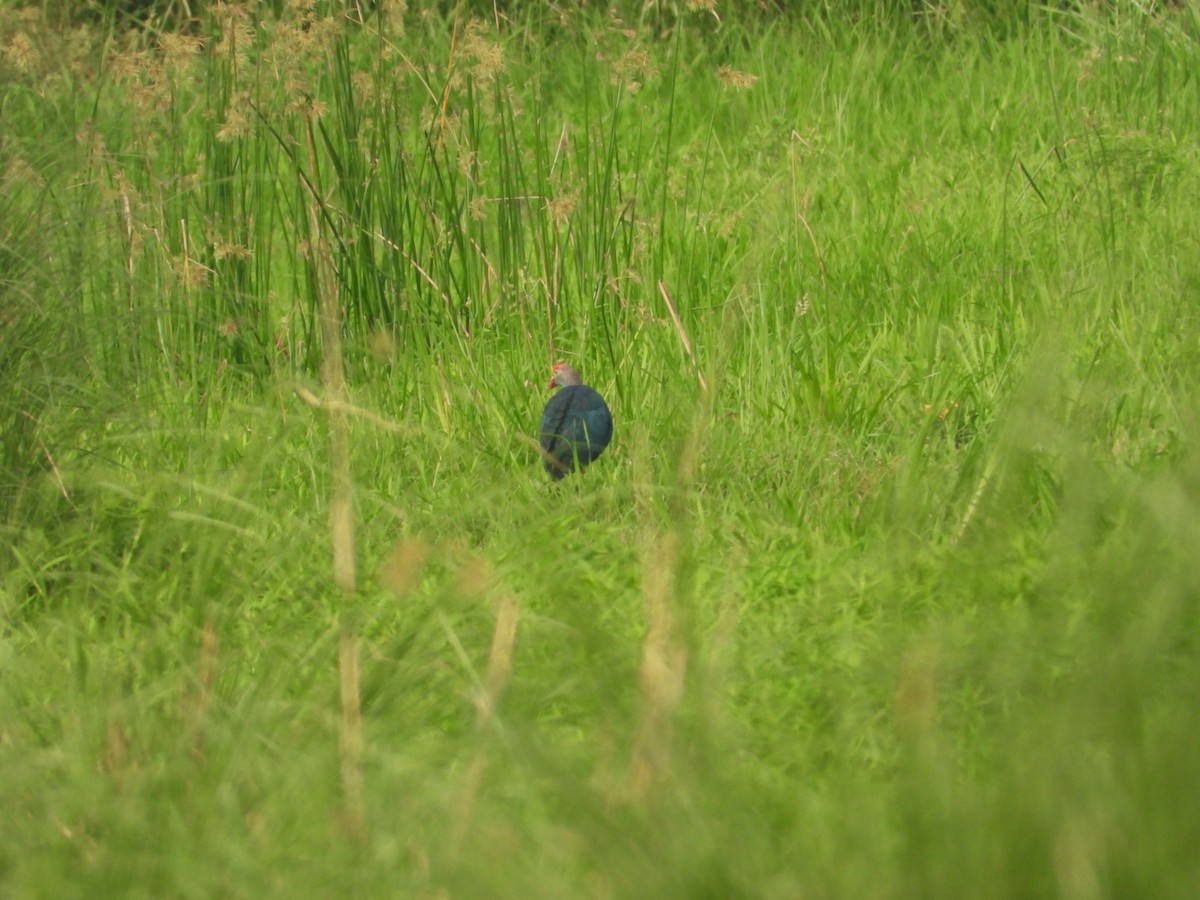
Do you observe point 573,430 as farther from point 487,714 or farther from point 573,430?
point 487,714

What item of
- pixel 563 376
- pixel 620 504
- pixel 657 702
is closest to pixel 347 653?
pixel 657 702

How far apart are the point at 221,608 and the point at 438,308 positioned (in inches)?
78.6

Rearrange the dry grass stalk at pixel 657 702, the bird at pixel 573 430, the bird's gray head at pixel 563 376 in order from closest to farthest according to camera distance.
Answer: the dry grass stalk at pixel 657 702 < the bird at pixel 573 430 < the bird's gray head at pixel 563 376

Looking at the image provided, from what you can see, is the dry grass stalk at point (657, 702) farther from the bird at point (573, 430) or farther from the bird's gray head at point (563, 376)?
the bird's gray head at point (563, 376)

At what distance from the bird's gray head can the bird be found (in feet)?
1.14

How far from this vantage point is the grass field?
5.48 feet

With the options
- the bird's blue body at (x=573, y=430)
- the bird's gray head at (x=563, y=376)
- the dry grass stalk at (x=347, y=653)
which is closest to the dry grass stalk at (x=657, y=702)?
the dry grass stalk at (x=347, y=653)

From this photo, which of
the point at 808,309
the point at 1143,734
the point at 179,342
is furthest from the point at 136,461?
the point at 1143,734

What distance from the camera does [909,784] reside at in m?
1.54

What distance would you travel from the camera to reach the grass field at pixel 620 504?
167 cm

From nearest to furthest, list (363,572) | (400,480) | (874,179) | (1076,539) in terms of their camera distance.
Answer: (1076,539)
(363,572)
(400,480)
(874,179)

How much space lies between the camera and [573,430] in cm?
331

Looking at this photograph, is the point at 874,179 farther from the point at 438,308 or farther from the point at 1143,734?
the point at 1143,734

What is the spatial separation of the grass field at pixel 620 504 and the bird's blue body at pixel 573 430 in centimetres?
7
